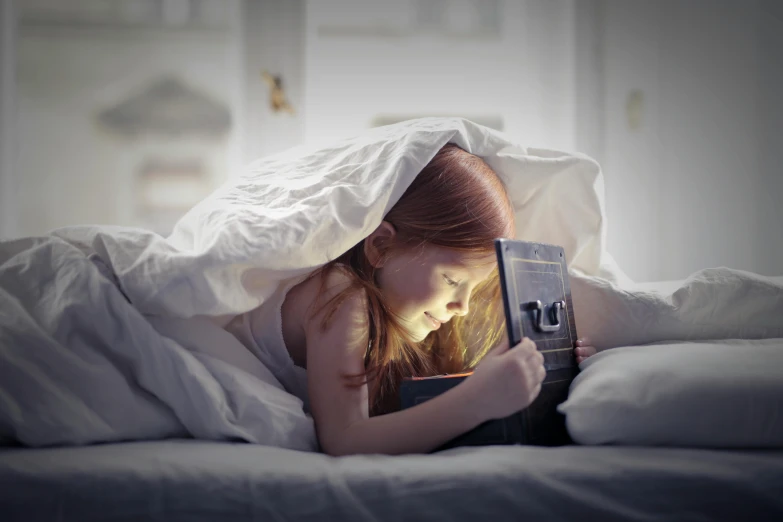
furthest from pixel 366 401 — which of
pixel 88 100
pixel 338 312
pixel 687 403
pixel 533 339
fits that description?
pixel 88 100

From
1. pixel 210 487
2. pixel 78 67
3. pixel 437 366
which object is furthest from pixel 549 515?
pixel 78 67

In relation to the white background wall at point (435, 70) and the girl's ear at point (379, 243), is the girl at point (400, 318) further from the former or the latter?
the white background wall at point (435, 70)

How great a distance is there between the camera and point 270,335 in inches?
32.4

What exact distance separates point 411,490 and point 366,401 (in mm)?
224

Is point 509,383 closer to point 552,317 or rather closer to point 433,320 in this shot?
point 552,317

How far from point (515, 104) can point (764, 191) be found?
727 mm

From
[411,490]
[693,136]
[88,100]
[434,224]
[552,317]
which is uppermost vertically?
[88,100]

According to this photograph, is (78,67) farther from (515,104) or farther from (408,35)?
(515,104)

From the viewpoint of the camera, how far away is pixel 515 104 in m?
1.90

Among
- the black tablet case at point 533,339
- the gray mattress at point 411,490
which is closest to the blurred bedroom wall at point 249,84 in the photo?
the black tablet case at point 533,339

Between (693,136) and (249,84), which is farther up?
(249,84)

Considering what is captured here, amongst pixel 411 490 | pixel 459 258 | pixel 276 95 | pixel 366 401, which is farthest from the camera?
pixel 276 95

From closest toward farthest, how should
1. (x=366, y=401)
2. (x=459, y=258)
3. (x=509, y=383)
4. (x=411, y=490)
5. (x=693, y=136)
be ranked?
(x=411, y=490)
(x=509, y=383)
(x=366, y=401)
(x=459, y=258)
(x=693, y=136)

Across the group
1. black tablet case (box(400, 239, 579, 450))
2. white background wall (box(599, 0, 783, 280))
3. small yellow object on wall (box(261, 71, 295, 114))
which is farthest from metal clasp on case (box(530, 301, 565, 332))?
small yellow object on wall (box(261, 71, 295, 114))
